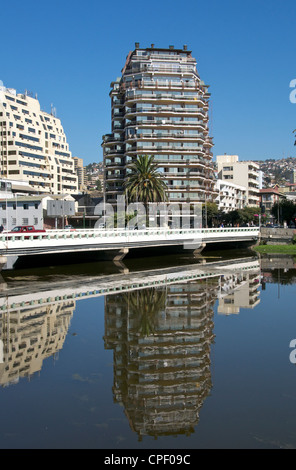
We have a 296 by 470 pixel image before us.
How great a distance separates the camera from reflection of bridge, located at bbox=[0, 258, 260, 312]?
29.9 meters

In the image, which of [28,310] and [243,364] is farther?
[28,310]

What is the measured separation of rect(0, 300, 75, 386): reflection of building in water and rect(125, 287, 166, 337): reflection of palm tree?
3684 mm

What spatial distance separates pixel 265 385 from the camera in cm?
1495

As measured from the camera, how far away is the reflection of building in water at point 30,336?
1689cm

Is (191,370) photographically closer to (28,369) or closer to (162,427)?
(162,427)

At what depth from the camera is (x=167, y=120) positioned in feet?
320

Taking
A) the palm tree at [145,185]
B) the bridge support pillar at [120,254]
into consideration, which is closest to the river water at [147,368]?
the bridge support pillar at [120,254]

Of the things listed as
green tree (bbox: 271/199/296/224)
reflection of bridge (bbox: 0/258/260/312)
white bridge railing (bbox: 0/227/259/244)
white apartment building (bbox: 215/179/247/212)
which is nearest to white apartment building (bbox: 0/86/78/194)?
white apartment building (bbox: 215/179/247/212)

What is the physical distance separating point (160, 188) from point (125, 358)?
61.5 metres

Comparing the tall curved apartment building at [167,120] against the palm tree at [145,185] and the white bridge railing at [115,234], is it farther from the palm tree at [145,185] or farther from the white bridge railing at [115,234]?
the white bridge railing at [115,234]

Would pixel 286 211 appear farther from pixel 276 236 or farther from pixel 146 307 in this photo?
pixel 146 307

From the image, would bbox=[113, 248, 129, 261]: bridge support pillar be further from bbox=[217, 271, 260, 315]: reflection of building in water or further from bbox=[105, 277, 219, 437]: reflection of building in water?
bbox=[105, 277, 219, 437]: reflection of building in water

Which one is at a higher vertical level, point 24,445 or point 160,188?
point 160,188
